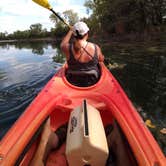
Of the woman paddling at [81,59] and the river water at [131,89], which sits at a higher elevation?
the woman paddling at [81,59]

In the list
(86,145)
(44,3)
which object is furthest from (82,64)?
(86,145)

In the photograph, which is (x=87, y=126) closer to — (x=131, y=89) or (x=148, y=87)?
(x=131, y=89)

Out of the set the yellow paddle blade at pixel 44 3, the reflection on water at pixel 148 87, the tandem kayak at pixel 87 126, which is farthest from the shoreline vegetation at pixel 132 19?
the tandem kayak at pixel 87 126

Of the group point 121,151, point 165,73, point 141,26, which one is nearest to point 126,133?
point 121,151

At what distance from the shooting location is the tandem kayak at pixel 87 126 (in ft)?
9.95

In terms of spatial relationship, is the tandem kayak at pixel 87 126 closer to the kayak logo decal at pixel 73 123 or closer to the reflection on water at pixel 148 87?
the kayak logo decal at pixel 73 123

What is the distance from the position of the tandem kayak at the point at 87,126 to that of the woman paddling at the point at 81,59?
0.80 feet

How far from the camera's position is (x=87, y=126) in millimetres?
3072

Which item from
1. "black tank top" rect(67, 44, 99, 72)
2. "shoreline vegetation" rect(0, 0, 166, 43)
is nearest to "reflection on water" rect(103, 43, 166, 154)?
"black tank top" rect(67, 44, 99, 72)

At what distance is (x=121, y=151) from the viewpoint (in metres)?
3.51

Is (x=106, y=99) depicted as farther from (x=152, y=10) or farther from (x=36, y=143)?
Result: (x=152, y=10)

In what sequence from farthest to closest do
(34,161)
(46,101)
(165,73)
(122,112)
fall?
(165,73) → (46,101) → (122,112) → (34,161)

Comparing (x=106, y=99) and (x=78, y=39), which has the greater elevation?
(x=78, y=39)

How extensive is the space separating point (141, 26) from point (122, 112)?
35.0m
